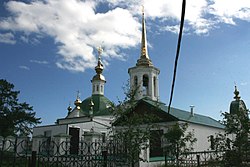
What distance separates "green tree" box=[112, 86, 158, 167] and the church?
734mm

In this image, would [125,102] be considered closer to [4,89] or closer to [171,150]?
[171,150]

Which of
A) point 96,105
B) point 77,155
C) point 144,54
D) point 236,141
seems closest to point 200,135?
point 144,54

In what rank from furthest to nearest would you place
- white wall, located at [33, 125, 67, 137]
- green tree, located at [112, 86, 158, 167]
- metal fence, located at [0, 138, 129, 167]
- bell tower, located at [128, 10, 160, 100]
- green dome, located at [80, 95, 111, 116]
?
green dome, located at [80, 95, 111, 116] < bell tower, located at [128, 10, 160, 100] < white wall, located at [33, 125, 67, 137] < green tree, located at [112, 86, 158, 167] < metal fence, located at [0, 138, 129, 167]

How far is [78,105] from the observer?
42.8 m

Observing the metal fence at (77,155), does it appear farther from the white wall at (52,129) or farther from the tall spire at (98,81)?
the tall spire at (98,81)

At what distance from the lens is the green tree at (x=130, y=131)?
10.4 m

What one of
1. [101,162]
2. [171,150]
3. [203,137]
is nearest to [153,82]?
[203,137]

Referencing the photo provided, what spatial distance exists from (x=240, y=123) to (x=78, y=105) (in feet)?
119

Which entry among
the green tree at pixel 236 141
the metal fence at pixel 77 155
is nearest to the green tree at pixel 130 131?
the metal fence at pixel 77 155

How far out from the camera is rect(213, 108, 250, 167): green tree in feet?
25.8

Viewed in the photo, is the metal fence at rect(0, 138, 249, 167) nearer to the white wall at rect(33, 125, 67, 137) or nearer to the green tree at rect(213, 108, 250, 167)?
the green tree at rect(213, 108, 250, 167)

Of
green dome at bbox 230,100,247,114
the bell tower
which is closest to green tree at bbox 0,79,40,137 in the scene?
the bell tower

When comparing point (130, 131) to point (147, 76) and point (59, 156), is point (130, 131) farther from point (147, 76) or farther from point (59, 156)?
point (147, 76)

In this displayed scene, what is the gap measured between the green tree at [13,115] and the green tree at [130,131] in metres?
16.7
